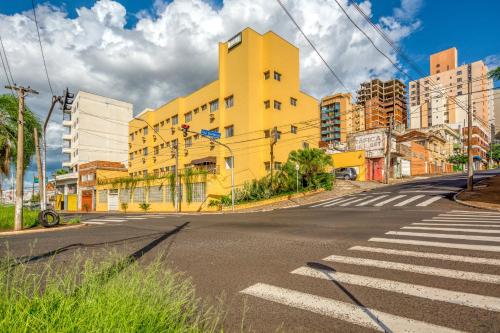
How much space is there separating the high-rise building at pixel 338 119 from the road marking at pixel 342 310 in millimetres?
94747

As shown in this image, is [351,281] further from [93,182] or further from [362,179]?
[93,182]

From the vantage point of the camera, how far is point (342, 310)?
10.4 ft

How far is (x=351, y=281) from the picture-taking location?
Answer: 4.09m

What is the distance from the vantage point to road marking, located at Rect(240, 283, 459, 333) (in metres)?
2.78

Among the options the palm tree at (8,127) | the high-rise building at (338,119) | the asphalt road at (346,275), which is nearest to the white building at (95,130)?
the palm tree at (8,127)

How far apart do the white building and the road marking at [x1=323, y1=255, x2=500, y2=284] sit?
192 ft

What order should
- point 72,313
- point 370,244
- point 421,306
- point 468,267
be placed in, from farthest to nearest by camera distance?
point 370,244
point 468,267
point 421,306
point 72,313

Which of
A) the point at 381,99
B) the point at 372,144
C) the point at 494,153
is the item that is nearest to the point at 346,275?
A: the point at 372,144

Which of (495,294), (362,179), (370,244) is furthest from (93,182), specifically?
(495,294)

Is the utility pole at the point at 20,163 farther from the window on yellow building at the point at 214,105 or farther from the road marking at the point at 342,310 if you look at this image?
the window on yellow building at the point at 214,105

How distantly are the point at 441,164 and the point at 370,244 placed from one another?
65625 mm

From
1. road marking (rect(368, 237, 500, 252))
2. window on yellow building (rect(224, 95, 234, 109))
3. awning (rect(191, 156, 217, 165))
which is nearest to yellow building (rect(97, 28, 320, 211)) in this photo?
window on yellow building (rect(224, 95, 234, 109))

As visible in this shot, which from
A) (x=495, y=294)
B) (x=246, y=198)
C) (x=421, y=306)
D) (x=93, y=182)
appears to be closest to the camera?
(x=421, y=306)

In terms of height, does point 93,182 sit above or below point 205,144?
below
